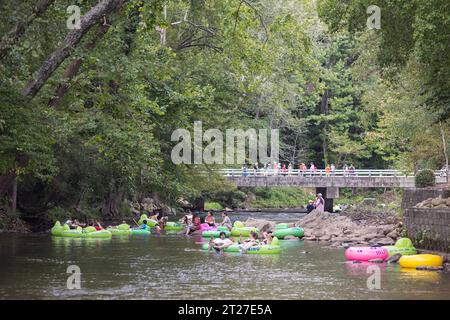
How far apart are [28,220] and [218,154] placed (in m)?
11.2

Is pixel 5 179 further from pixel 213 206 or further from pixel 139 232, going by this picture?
pixel 213 206

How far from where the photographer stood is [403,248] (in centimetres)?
→ 2619

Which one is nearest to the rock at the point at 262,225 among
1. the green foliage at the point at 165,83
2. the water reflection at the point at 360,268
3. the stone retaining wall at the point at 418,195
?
the green foliage at the point at 165,83

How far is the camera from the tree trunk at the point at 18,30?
64.9 ft

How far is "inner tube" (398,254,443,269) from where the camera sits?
77.2ft

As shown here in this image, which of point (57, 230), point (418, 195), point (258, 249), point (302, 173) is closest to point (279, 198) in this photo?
point (302, 173)

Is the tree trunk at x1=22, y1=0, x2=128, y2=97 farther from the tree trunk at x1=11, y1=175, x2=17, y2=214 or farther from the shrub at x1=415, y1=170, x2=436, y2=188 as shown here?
the shrub at x1=415, y1=170, x2=436, y2=188

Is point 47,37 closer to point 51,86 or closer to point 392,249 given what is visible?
point 51,86

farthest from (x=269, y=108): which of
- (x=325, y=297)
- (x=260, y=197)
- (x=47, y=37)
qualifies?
(x=325, y=297)

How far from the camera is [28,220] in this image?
39344mm

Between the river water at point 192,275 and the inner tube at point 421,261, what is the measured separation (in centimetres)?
43

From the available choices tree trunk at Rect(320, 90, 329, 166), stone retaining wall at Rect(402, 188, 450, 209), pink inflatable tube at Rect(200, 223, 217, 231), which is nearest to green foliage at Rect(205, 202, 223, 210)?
tree trunk at Rect(320, 90, 329, 166)

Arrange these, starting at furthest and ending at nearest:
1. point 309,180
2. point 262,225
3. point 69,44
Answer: point 309,180 < point 262,225 < point 69,44

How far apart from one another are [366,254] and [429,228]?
2.08 metres
